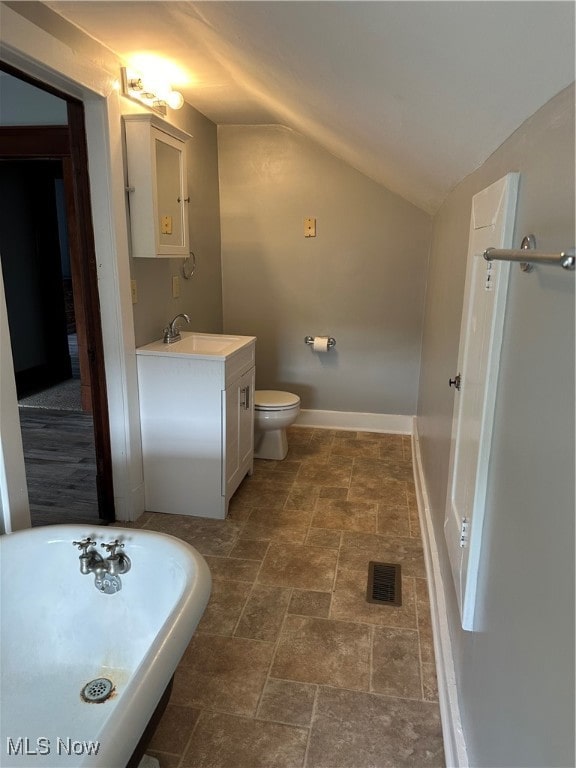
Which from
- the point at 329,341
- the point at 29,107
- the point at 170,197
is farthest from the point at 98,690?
the point at 29,107

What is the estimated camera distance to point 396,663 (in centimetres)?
188

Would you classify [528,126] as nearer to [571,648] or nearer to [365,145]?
[571,648]

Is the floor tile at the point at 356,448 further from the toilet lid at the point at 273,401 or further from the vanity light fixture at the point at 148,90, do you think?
the vanity light fixture at the point at 148,90

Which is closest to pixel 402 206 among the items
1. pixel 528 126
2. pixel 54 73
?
pixel 54 73

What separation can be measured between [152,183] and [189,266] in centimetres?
92

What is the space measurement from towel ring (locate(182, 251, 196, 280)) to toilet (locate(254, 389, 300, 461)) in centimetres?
91

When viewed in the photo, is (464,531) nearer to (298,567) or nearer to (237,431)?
(298,567)

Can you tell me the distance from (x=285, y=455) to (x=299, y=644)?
1.80 m

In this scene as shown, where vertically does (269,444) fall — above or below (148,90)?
below

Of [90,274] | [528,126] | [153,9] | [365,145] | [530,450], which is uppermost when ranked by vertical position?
[153,9]

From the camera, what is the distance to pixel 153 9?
1.91 m

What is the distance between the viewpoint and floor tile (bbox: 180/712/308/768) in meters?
1.51

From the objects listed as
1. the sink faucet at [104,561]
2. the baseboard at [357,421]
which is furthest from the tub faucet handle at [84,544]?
the baseboard at [357,421]

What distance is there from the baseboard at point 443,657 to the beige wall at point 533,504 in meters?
0.08
